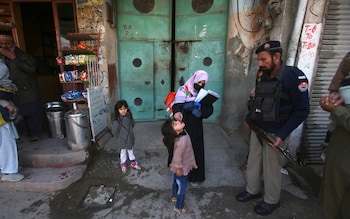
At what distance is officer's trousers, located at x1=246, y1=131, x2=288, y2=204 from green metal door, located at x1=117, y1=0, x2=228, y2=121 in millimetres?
2696

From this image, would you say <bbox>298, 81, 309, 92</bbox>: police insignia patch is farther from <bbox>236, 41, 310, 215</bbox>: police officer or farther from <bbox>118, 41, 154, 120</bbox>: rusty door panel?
<bbox>118, 41, 154, 120</bbox>: rusty door panel

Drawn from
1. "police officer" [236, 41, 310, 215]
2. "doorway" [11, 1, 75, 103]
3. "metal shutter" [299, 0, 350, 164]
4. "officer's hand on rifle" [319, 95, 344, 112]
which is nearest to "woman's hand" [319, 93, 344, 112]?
"officer's hand on rifle" [319, 95, 344, 112]

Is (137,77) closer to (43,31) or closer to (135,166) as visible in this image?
(135,166)

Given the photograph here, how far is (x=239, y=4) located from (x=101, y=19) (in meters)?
2.95

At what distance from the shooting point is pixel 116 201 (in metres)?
2.70

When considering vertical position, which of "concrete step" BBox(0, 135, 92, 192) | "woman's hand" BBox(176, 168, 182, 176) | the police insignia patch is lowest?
"concrete step" BBox(0, 135, 92, 192)

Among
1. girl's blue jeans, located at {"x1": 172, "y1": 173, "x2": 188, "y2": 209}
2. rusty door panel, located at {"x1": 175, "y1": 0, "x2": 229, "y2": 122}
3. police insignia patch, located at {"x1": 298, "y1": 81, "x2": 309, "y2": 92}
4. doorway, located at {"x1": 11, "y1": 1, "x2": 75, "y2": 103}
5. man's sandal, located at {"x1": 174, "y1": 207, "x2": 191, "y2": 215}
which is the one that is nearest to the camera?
police insignia patch, located at {"x1": 298, "y1": 81, "x2": 309, "y2": 92}

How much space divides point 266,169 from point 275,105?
810 millimetres

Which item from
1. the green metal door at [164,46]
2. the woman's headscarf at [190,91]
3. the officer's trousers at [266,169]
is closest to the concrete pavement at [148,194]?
the officer's trousers at [266,169]

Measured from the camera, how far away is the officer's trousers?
232cm

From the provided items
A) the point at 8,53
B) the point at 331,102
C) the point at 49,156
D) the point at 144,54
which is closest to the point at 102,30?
the point at 144,54

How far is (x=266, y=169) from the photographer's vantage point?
237 centimetres

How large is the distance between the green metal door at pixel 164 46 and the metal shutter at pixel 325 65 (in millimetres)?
2103

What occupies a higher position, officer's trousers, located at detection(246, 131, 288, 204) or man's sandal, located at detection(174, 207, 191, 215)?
officer's trousers, located at detection(246, 131, 288, 204)
